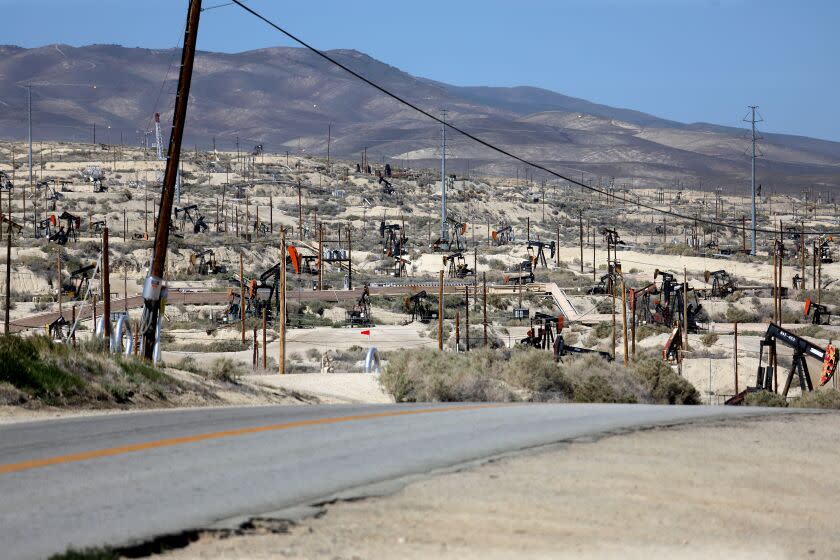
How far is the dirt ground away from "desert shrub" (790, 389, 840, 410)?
13290mm

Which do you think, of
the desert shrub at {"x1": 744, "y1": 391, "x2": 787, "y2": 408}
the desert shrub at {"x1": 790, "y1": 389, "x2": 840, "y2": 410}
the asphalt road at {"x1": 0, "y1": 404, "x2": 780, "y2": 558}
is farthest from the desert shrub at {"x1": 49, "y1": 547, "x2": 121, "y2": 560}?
the desert shrub at {"x1": 744, "y1": 391, "x2": 787, "y2": 408}

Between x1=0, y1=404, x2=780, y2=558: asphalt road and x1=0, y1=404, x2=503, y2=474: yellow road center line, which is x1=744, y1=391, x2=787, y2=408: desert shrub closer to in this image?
x1=0, y1=404, x2=780, y2=558: asphalt road

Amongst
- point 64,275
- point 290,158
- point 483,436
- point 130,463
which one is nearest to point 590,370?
point 483,436

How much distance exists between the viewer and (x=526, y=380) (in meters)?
26.4

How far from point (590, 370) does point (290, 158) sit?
141m

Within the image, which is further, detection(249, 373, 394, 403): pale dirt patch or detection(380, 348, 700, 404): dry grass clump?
detection(380, 348, 700, 404): dry grass clump

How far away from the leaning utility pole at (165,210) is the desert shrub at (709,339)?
3789 centimetres

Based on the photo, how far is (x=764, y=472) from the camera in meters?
11.6

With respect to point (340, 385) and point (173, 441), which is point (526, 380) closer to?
point (340, 385)

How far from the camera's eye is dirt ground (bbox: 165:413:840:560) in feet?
25.2

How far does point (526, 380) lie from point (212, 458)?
16423 millimetres

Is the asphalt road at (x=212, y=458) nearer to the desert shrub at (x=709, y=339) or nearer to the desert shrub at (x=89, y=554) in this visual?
the desert shrub at (x=89, y=554)

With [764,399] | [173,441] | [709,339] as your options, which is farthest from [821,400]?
[709,339]

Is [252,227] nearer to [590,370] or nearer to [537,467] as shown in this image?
[590,370]
